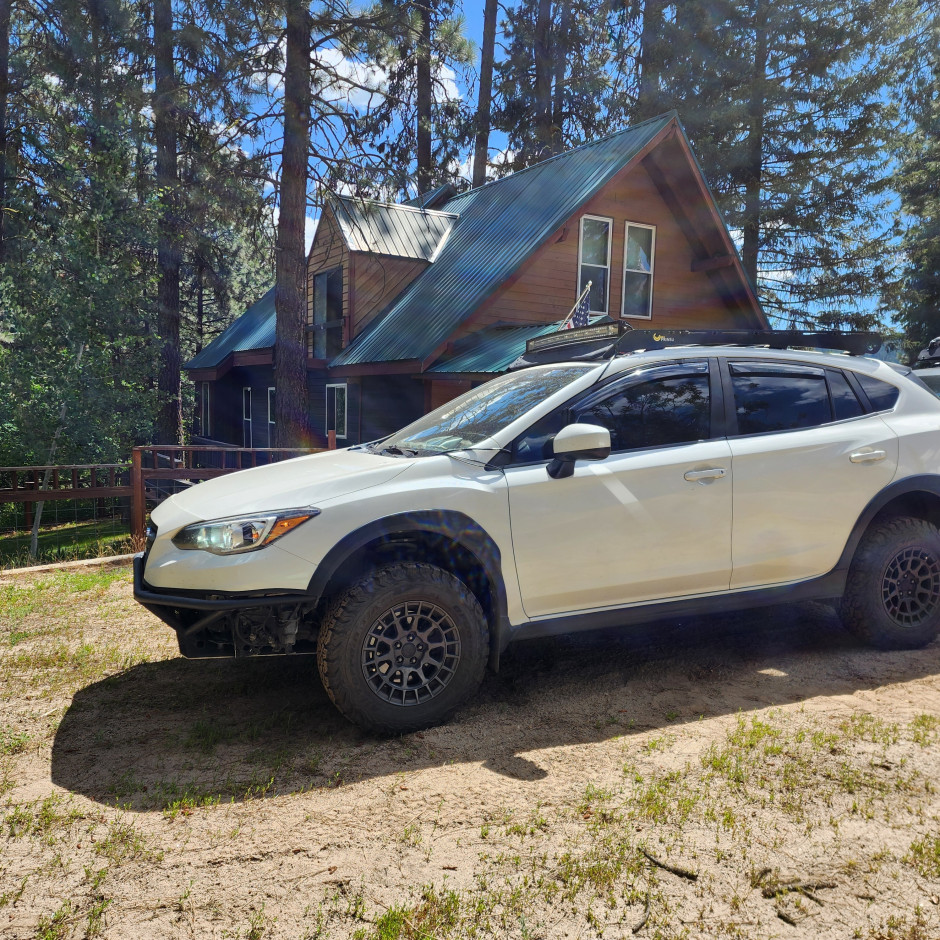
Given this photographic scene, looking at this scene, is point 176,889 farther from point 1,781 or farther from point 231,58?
point 231,58

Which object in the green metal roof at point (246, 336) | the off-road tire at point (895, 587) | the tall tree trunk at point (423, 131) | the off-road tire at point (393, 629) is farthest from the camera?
the tall tree trunk at point (423, 131)

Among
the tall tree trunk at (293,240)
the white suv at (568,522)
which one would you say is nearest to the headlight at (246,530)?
the white suv at (568,522)

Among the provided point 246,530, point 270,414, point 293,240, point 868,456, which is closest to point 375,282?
point 293,240

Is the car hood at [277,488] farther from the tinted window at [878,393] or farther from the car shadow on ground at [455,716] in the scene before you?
the tinted window at [878,393]

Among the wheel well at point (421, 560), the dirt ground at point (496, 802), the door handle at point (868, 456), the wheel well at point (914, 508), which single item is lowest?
the dirt ground at point (496, 802)

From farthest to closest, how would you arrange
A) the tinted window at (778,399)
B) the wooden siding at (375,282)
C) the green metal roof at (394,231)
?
the wooden siding at (375,282) < the green metal roof at (394,231) < the tinted window at (778,399)

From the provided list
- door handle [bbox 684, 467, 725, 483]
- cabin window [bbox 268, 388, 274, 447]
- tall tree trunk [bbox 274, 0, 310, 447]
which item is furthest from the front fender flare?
cabin window [bbox 268, 388, 274, 447]

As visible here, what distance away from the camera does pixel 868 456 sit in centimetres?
469

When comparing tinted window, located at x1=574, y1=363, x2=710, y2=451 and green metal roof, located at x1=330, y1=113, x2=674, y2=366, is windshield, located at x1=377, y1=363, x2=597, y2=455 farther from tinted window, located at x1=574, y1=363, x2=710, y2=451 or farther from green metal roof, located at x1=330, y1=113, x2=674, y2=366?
green metal roof, located at x1=330, y1=113, x2=674, y2=366

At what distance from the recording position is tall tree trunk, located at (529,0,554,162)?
1016 inches

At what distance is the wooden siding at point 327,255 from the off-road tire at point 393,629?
45.2ft

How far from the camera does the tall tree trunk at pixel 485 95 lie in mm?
26266

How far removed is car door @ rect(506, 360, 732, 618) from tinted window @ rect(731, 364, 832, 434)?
22cm

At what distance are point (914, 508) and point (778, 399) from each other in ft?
4.09
